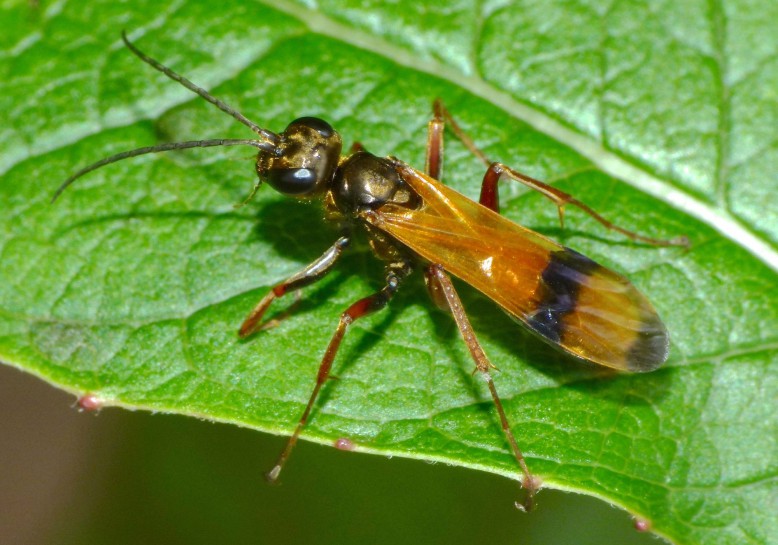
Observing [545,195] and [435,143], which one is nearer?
[545,195]

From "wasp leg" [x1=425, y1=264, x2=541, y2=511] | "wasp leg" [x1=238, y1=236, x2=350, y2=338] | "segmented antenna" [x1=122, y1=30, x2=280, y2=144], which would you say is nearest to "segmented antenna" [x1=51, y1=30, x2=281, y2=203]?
"segmented antenna" [x1=122, y1=30, x2=280, y2=144]

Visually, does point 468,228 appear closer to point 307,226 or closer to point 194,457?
point 307,226

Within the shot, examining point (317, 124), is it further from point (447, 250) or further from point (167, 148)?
point (447, 250)

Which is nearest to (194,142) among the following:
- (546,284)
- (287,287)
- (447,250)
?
(287,287)

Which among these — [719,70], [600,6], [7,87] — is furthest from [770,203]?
[7,87]

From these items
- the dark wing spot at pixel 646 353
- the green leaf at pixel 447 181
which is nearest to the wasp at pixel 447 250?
the dark wing spot at pixel 646 353

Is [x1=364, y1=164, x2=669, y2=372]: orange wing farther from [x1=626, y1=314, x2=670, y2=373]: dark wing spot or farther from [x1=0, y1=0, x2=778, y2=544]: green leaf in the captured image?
[x1=0, y1=0, x2=778, y2=544]: green leaf
